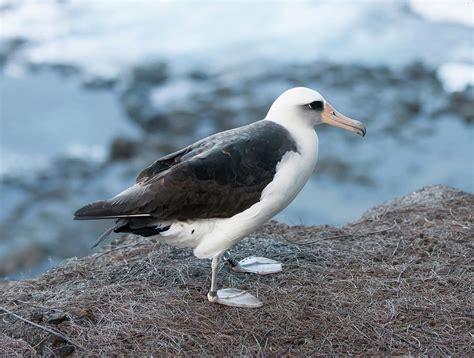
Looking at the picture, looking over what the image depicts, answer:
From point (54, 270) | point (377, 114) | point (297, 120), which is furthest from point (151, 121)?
→ point (297, 120)

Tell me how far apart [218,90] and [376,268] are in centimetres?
995

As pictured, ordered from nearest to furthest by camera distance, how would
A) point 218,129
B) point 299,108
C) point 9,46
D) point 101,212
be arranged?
point 101,212 → point 299,108 → point 218,129 → point 9,46

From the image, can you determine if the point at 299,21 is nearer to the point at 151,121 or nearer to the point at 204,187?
the point at 151,121

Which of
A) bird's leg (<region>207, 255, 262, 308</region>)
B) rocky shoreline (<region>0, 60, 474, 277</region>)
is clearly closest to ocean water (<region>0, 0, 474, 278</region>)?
rocky shoreline (<region>0, 60, 474, 277</region>)

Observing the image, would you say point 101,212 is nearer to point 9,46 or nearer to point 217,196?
point 217,196

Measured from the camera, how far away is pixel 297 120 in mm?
5223

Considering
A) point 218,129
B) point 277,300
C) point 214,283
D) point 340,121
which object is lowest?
point 218,129

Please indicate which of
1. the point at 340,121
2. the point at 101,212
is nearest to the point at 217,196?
the point at 101,212

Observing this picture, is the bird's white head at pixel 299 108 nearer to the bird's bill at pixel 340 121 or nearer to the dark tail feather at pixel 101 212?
the bird's bill at pixel 340 121

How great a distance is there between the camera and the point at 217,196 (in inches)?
195

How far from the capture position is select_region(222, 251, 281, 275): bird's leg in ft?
18.1

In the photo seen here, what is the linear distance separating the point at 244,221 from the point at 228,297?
0.54 meters

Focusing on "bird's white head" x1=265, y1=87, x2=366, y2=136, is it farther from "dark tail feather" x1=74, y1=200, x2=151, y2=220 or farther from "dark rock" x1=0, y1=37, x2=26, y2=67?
"dark rock" x1=0, y1=37, x2=26, y2=67

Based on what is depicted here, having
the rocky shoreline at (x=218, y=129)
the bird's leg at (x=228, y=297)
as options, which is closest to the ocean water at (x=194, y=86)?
the rocky shoreline at (x=218, y=129)
